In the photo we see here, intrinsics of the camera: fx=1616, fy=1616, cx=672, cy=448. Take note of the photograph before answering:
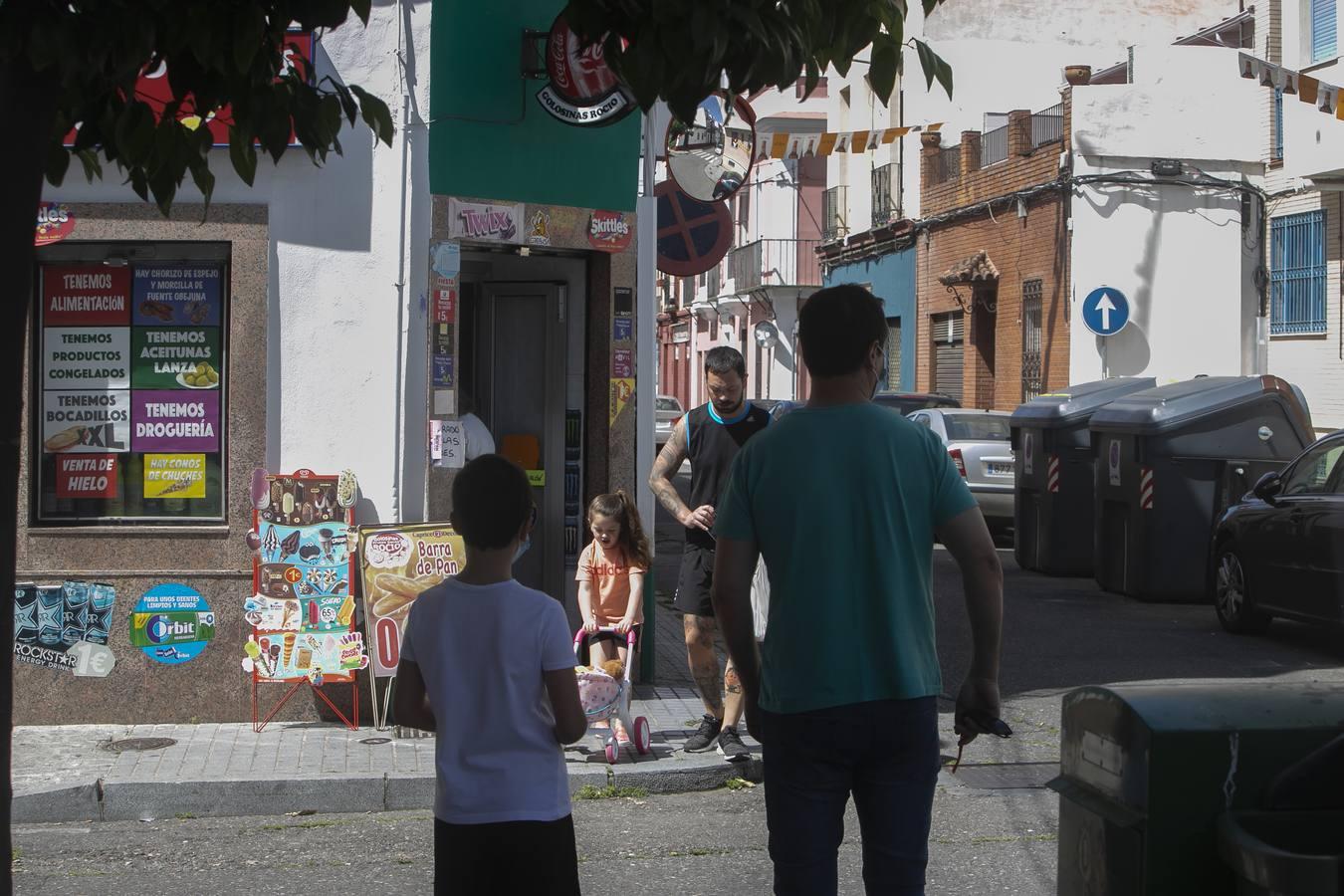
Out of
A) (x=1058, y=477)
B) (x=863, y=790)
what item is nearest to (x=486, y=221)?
(x=863, y=790)

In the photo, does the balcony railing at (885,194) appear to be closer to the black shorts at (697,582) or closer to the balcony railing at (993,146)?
the balcony railing at (993,146)

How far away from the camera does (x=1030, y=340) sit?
88.6 feet

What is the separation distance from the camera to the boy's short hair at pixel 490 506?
147 inches

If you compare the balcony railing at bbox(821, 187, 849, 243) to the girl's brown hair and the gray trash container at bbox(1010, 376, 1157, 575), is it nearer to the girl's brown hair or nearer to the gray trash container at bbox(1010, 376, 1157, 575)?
the gray trash container at bbox(1010, 376, 1157, 575)

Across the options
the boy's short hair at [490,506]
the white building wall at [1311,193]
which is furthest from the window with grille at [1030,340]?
the boy's short hair at [490,506]

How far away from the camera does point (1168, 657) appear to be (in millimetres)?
11039

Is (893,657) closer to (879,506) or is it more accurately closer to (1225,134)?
(879,506)

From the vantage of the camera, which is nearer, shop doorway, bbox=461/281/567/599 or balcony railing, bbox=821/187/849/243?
shop doorway, bbox=461/281/567/599

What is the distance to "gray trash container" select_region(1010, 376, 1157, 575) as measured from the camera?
15.5 metres

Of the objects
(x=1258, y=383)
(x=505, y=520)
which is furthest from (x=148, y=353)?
(x=1258, y=383)

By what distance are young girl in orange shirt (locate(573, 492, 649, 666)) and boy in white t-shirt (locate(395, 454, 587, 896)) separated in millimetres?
3915

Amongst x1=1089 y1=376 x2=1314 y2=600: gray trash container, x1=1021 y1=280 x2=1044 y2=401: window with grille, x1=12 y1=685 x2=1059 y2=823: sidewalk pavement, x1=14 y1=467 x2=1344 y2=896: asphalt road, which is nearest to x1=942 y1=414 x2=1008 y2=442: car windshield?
x1=1089 y1=376 x2=1314 y2=600: gray trash container

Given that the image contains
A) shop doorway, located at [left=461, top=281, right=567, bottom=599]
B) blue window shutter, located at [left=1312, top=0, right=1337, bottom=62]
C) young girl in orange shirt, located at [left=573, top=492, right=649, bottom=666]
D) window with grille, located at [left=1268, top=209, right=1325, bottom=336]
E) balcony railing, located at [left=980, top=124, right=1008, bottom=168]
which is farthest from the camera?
balcony railing, located at [left=980, top=124, right=1008, bottom=168]

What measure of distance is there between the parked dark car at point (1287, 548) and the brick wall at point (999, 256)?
43.7ft
